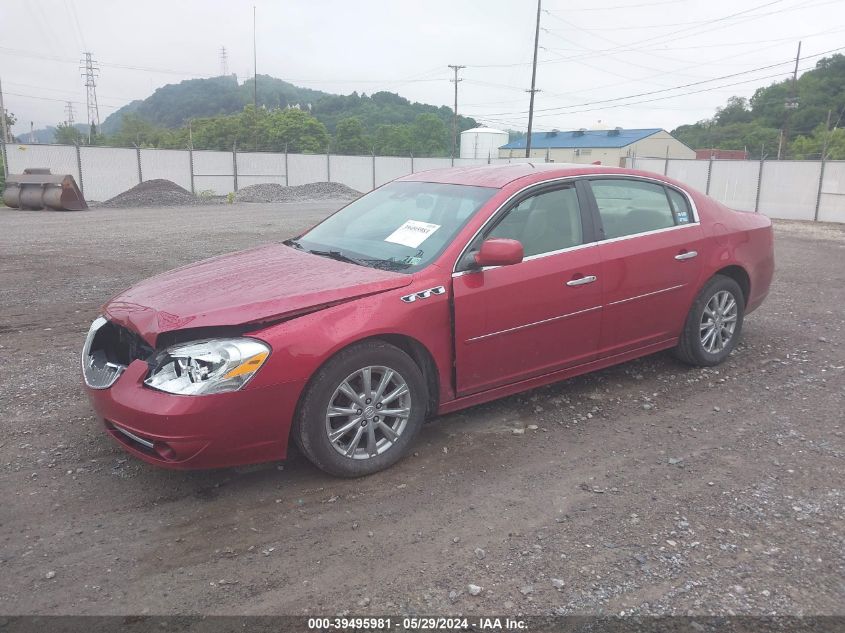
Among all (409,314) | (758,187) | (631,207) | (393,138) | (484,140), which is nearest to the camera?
(409,314)

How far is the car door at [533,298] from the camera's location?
4.05 meters

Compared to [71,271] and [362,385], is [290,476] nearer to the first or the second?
[362,385]

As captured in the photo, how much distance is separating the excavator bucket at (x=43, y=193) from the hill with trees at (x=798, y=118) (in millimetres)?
48238

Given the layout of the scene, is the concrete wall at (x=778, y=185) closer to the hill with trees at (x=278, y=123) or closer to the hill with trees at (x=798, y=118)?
the hill with trees at (x=278, y=123)

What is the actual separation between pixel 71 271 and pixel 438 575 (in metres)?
8.95

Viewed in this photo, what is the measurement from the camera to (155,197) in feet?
95.9

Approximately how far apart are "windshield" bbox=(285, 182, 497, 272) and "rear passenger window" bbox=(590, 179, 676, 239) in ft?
3.04

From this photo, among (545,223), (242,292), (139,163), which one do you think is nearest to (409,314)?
(242,292)

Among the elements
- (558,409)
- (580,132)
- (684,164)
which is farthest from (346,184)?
(580,132)

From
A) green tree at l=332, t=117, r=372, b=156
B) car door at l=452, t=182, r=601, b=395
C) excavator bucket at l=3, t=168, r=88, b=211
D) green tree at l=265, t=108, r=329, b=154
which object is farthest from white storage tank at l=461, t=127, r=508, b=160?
car door at l=452, t=182, r=601, b=395

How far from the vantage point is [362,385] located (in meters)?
3.65

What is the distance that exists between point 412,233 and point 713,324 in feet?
8.95

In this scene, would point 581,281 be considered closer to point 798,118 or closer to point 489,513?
point 489,513

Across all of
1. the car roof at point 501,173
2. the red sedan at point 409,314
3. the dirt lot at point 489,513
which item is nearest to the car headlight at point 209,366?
the red sedan at point 409,314
